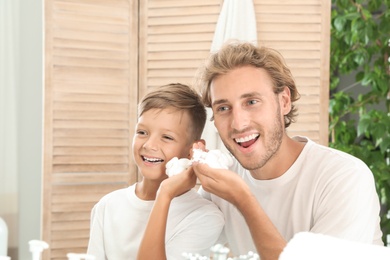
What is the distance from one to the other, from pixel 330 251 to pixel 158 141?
0.87m

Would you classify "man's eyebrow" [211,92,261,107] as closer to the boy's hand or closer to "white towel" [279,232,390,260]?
the boy's hand

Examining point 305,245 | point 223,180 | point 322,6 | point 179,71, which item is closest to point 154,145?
point 223,180

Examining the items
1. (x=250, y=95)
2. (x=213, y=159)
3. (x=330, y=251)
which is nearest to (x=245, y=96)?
(x=250, y=95)

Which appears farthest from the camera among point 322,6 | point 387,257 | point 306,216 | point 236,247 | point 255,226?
point 322,6

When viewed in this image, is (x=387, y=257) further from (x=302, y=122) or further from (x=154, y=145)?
(x=302, y=122)

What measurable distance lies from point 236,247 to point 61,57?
1.55 metres

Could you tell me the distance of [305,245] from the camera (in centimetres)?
64

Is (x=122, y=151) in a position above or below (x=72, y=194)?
above

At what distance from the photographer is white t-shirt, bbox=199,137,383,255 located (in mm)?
1272

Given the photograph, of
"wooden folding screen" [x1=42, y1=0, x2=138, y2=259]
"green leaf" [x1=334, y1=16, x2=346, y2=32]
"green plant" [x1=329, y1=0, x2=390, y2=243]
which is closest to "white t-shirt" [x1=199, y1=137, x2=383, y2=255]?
"wooden folding screen" [x1=42, y1=0, x2=138, y2=259]

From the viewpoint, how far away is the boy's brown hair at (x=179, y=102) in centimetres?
150

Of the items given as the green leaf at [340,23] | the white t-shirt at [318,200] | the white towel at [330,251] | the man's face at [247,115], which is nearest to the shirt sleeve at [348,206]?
the white t-shirt at [318,200]

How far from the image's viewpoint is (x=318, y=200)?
1.36 meters

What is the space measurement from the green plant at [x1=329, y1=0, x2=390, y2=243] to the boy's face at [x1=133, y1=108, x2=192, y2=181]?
5.36 ft
